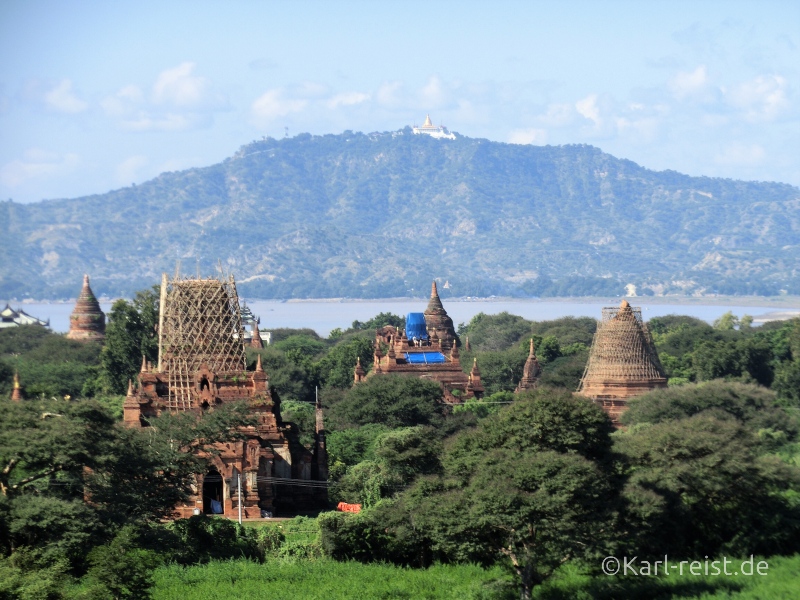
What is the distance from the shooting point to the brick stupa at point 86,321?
13650 centimetres

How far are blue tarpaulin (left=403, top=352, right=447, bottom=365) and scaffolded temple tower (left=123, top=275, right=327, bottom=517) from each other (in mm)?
24879

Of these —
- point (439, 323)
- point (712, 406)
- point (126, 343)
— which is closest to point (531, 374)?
point (439, 323)

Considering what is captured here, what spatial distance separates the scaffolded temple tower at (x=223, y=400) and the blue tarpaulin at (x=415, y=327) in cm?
3434

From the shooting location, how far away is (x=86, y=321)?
138 metres

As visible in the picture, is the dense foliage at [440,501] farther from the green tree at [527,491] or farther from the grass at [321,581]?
the grass at [321,581]

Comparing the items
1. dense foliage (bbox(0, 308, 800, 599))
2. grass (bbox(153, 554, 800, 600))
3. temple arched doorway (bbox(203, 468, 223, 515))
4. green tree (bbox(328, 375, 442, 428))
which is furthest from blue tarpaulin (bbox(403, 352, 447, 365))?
grass (bbox(153, 554, 800, 600))

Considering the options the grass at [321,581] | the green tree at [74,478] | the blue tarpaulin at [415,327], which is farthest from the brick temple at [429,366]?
the grass at [321,581]

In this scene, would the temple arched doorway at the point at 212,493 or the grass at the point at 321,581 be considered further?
the temple arched doorway at the point at 212,493

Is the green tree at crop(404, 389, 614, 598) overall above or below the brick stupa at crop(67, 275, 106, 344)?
below

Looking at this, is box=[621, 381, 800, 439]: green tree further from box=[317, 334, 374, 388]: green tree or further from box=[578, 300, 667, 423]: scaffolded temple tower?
box=[317, 334, 374, 388]: green tree

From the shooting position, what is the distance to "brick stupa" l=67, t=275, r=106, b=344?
136500mm

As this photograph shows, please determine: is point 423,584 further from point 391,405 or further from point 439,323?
point 439,323

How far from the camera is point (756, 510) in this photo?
172ft

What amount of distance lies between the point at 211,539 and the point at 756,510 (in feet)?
56.0
